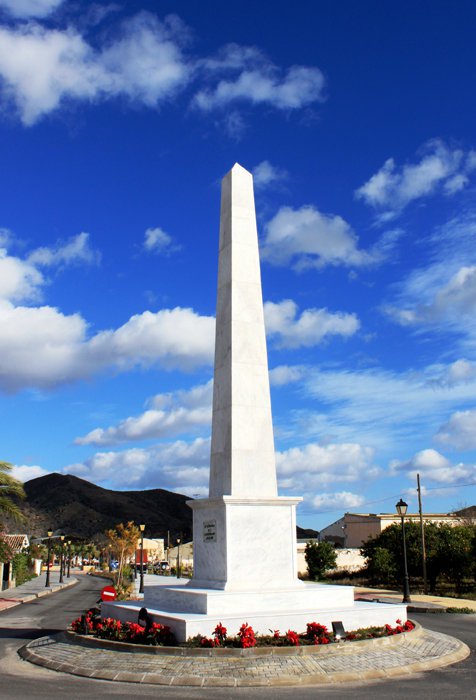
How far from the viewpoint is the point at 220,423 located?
688 inches

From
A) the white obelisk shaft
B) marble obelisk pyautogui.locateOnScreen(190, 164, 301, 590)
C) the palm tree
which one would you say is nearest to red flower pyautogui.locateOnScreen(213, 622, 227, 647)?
marble obelisk pyautogui.locateOnScreen(190, 164, 301, 590)

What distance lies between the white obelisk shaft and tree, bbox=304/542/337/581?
1129 inches

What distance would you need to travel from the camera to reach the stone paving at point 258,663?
11680mm

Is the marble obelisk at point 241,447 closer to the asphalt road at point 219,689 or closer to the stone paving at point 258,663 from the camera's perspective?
the stone paving at point 258,663

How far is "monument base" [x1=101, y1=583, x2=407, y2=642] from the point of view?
1390cm

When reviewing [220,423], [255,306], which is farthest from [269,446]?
[255,306]

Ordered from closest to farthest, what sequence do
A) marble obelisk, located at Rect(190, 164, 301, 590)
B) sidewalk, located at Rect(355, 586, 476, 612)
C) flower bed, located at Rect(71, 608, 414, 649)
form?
flower bed, located at Rect(71, 608, 414, 649), marble obelisk, located at Rect(190, 164, 301, 590), sidewalk, located at Rect(355, 586, 476, 612)

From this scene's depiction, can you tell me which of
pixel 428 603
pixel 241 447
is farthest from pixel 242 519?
pixel 428 603

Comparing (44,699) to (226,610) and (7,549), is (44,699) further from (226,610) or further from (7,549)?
(7,549)

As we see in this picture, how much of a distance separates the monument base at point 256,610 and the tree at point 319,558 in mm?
28014

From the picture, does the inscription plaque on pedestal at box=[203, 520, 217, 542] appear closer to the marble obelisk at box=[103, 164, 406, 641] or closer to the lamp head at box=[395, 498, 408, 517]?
the marble obelisk at box=[103, 164, 406, 641]

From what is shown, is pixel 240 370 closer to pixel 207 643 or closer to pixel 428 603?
pixel 207 643

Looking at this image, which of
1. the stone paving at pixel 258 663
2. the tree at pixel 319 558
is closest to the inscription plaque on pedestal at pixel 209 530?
the stone paving at pixel 258 663

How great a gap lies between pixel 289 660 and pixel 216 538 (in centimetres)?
406
